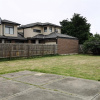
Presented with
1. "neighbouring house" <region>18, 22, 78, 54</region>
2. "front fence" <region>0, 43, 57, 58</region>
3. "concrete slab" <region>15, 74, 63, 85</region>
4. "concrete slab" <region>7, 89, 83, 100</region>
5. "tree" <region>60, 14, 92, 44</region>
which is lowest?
"concrete slab" <region>7, 89, 83, 100</region>

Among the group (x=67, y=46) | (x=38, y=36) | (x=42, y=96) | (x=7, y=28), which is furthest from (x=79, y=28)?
(x=42, y=96)

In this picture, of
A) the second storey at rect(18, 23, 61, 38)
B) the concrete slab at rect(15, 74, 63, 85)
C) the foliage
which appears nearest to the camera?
the concrete slab at rect(15, 74, 63, 85)

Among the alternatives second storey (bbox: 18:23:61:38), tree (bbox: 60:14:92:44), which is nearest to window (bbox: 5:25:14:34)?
second storey (bbox: 18:23:61:38)

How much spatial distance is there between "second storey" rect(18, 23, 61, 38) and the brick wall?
19.0 ft

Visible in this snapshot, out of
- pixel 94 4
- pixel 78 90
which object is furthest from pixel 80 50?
pixel 78 90

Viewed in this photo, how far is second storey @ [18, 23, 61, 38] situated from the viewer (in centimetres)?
2847

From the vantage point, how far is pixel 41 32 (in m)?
30.8

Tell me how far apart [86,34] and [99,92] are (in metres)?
37.4

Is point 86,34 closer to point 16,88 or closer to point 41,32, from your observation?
point 41,32

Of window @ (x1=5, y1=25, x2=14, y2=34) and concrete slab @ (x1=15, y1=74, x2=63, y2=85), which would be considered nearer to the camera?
concrete slab @ (x1=15, y1=74, x2=63, y2=85)

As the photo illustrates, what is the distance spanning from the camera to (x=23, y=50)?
1684cm

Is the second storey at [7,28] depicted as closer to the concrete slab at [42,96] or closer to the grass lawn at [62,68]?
the grass lawn at [62,68]

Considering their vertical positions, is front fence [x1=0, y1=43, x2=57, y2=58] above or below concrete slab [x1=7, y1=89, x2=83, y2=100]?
above

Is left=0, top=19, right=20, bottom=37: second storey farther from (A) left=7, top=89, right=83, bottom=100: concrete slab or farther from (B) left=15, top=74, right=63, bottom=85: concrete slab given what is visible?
(A) left=7, top=89, right=83, bottom=100: concrete slab
